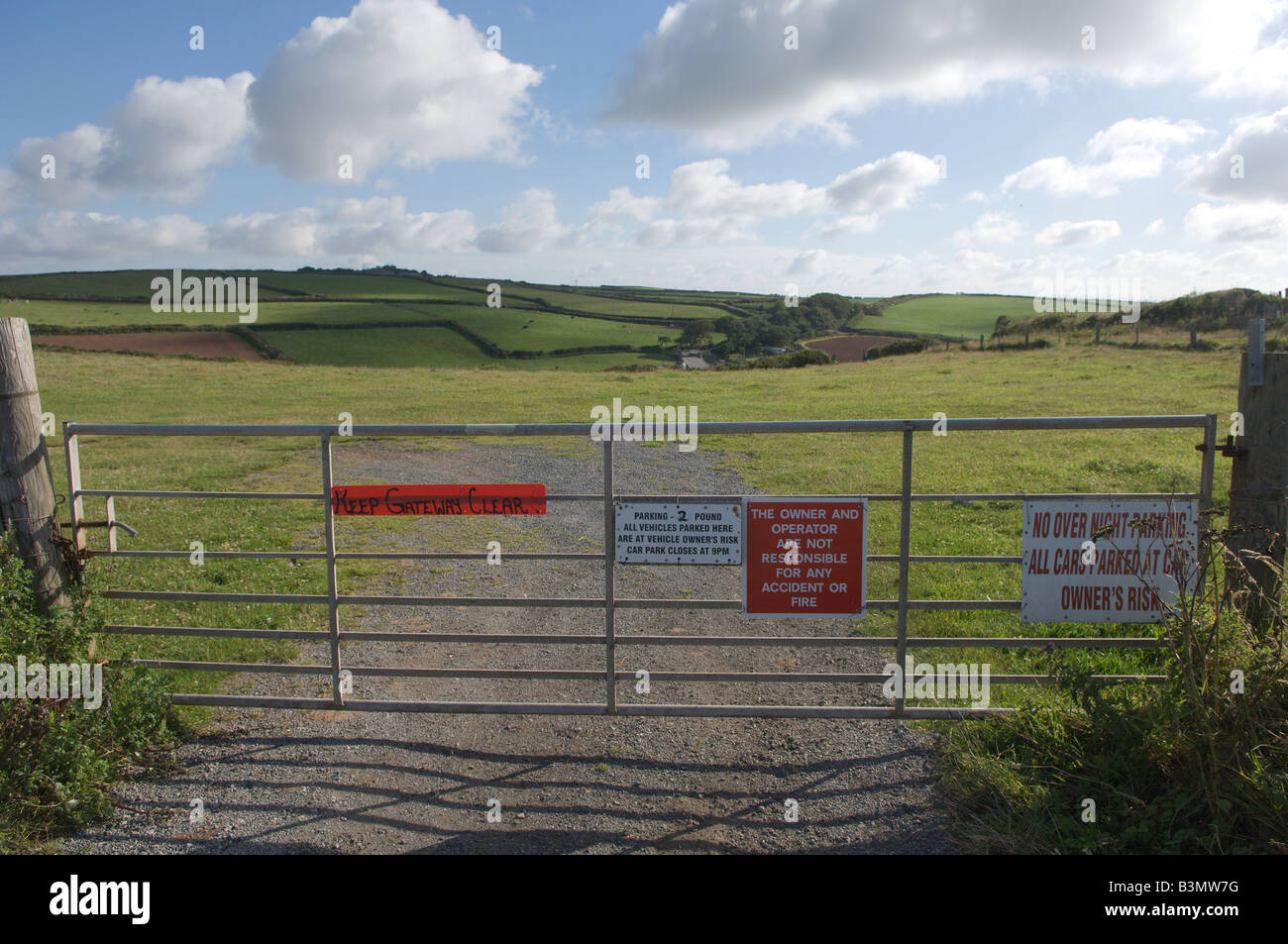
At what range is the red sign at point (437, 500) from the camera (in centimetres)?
503

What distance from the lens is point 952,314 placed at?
84.9 meters

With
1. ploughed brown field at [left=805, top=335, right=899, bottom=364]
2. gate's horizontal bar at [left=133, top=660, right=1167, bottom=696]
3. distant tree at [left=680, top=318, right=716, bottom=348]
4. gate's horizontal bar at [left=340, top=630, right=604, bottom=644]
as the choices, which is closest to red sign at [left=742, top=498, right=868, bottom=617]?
gate's horizontal bar at [left=133, top=660, right=1167, bottom=696]

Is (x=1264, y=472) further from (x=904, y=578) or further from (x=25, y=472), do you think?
(x=25, y=472)

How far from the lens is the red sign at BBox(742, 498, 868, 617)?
16.6 ft

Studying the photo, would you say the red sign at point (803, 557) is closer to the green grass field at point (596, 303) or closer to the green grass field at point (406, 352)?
the green grass field at point (406, 352)

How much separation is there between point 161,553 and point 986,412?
61.7ft

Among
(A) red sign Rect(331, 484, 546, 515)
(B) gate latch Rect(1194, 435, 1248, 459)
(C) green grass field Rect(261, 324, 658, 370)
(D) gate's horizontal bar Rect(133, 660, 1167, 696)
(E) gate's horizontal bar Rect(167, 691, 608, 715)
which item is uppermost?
(C) green grass field Rect(261, 324, 658, 370)

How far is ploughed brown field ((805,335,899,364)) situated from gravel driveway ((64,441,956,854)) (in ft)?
139

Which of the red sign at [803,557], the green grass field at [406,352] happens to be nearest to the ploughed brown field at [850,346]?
the green grass field at [406,352]

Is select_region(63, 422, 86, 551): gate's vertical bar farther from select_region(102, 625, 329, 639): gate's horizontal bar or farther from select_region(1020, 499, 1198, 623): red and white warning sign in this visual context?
select_region(1020, 499, 1198, 623): red and white warning sign
